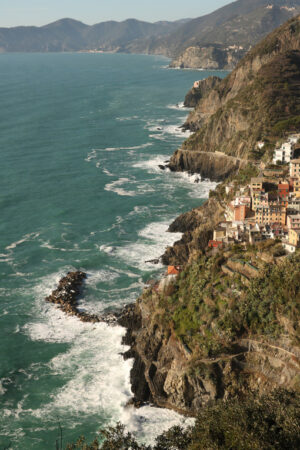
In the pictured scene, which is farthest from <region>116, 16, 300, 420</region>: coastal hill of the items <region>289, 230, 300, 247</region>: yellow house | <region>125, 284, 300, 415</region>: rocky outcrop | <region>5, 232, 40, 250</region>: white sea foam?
<region>5, 232, 40, 250</region>: white sea foam

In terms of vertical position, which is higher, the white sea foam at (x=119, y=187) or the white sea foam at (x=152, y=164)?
the white sea foam at (x=152, y=164)

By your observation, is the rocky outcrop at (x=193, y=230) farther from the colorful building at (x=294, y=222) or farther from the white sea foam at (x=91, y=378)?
the white sea foam at (x=91, y=378)

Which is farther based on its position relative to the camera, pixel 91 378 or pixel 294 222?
pixel 294 222

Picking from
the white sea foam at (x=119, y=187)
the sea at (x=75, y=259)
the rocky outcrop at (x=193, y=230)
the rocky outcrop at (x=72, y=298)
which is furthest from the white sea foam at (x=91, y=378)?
the white sea foam at (x=119, y=187)

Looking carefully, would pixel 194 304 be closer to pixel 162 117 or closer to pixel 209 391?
pixel 209 391

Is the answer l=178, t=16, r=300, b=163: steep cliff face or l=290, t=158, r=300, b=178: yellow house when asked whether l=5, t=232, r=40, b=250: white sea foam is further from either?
l=178, t=16, r=300, b=163: steep cliff face

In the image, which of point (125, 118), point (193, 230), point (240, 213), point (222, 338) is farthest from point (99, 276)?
point (125, 118)

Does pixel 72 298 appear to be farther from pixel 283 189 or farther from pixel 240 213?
pixel 283 189

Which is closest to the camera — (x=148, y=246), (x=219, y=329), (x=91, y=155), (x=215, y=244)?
(x=219, y=329)
